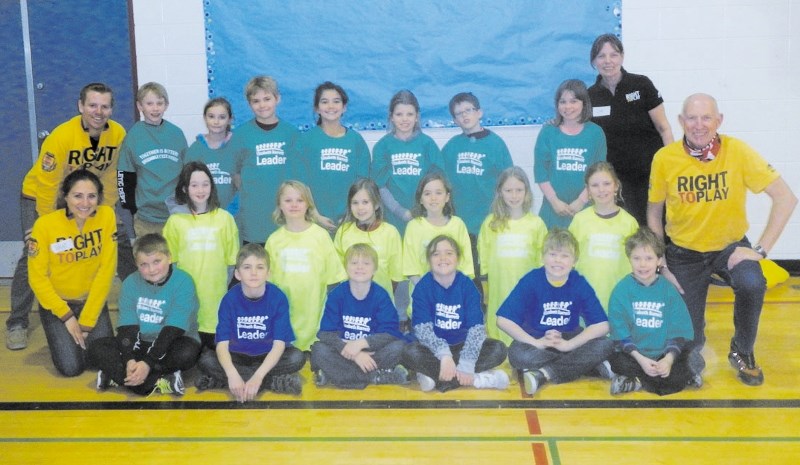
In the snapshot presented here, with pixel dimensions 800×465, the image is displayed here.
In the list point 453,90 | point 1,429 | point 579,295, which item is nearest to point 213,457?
point 1,429

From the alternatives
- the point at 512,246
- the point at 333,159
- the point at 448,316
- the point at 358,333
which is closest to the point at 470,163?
the point at 512,246

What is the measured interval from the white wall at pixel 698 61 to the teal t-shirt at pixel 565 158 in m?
1.36

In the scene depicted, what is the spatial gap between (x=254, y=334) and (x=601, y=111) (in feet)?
8.63

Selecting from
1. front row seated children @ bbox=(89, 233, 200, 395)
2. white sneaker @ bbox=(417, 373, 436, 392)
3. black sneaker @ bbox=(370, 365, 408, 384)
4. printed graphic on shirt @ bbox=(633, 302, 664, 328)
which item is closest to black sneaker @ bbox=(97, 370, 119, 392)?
front row seated children @ bbox=(89, 233, 200, 395)

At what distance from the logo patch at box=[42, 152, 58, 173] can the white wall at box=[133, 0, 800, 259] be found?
59.5 inches

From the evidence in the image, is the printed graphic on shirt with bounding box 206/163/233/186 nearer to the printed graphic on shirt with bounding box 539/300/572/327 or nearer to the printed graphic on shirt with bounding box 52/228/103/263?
the printed graphic on shirt with bounding box 52/228/103/263

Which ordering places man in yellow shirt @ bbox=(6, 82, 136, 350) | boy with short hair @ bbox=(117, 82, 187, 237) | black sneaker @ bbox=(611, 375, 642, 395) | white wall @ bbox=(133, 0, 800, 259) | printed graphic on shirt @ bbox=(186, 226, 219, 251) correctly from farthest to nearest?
white wall @ bbox=(133, 0, 800, 259) < man in yellow shirt @ bbox=(6, 82, 136, 350) < boy with short hair @ bbox=(117, 82, 187, 237) < printed graphic on shirt @ bbox=(186, 226, 219, 251) < black sneaker @ bbox=(611, 375, 642, 395)

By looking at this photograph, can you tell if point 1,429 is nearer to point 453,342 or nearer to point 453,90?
point 453,342

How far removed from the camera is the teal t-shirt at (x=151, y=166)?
5.33m

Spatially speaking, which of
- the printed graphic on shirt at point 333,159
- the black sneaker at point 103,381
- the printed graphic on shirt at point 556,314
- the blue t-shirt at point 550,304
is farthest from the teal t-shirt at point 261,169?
the printed graphic on shirt at point 556,314

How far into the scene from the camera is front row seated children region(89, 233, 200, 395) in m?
4.60

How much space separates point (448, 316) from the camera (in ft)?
15.3

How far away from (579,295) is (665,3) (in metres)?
2.98

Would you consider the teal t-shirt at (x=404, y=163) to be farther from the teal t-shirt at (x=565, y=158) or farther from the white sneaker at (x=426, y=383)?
the white sneaker at (x=426, y=383)
